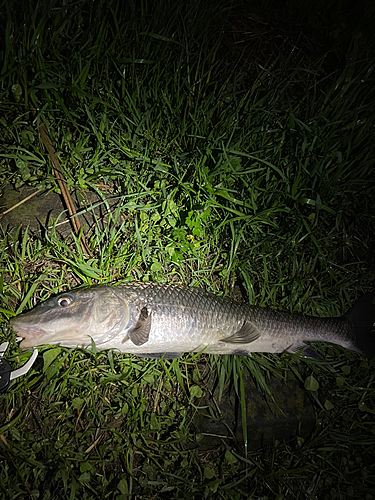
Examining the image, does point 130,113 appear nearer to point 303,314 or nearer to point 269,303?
point 269,303

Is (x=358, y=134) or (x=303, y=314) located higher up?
(x=358, y=134)

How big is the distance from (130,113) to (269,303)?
239 centimetres

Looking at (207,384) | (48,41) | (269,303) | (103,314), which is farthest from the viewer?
(269,303)

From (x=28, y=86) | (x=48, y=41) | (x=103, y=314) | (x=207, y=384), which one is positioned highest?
(x=48, y=41)

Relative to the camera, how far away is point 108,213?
10.0 feet

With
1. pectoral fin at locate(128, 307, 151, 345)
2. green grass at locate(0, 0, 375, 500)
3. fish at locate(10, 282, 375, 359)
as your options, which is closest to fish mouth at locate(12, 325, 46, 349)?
fish at locate(10, 282, 375, 359)

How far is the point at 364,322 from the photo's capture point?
128 inches

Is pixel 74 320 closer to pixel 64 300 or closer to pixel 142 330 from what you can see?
pixel 64 300

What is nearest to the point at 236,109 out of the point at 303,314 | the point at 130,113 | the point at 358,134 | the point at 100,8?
the point at 130,113

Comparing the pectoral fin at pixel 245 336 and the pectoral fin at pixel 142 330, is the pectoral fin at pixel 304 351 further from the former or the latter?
the pectoral fin at pixel 142 330

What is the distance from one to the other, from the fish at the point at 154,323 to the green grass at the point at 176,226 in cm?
26

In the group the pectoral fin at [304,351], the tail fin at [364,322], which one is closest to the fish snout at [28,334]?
the pectoral fin at [304,351]

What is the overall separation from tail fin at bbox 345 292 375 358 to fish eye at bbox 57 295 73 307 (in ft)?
9.24

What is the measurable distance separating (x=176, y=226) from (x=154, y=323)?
102cm
